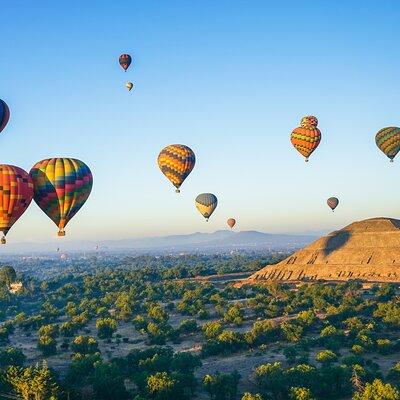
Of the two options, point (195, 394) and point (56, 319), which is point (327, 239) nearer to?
point (56, 319)

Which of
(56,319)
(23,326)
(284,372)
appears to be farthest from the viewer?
(56,319)

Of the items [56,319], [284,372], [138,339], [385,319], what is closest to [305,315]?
[385,319]

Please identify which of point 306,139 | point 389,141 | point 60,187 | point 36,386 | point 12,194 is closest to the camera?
point 36,386

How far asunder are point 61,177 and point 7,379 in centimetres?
2299

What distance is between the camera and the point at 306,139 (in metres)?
106

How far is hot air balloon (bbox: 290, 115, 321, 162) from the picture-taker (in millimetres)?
106312

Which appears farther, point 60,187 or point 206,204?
point 206,204

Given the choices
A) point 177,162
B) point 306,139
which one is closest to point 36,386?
point 177,162

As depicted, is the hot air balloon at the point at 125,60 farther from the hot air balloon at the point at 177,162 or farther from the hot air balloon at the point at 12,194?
the hot air balloon at the point at 12,194

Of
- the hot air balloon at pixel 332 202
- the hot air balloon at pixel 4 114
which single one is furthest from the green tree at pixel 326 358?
the hot air balloon at pixel 332 202

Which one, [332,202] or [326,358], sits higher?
[332,202]

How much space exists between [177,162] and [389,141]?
46.9 meters

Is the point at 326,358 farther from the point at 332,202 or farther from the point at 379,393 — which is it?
the point at 332,202

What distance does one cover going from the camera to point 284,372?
55.7m
